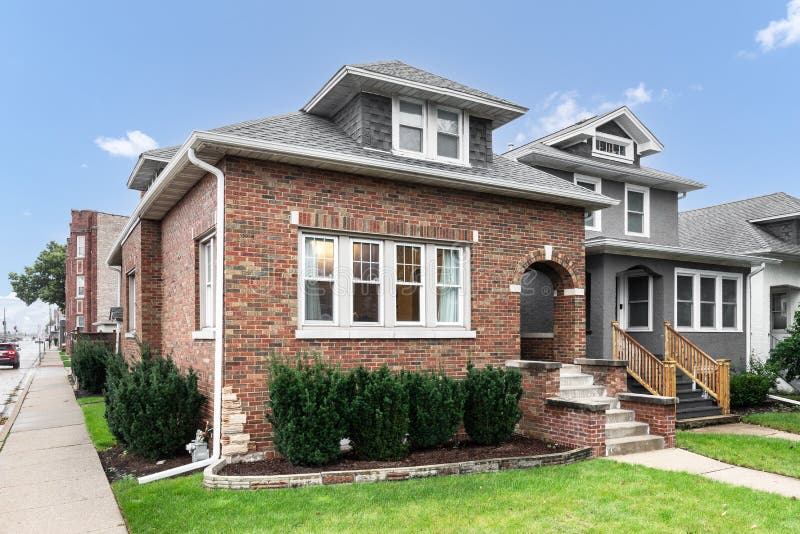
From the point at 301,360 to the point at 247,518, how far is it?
9.79ft

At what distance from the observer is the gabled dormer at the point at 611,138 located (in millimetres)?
16812

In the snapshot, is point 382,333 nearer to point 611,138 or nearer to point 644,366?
point 644,366

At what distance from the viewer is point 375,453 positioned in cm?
819

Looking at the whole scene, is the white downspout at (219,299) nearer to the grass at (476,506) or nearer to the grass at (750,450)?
the grass at (476,506)

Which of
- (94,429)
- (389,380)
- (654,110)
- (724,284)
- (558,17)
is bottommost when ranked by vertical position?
(94,429)

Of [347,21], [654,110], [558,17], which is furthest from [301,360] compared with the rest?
[654,110]

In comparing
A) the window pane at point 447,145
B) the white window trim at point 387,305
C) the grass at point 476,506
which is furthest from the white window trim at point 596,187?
the grass at point 476,506

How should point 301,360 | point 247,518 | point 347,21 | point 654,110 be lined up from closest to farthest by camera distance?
point 247,518 < point 301,360 < point 347,21 < point 654,110

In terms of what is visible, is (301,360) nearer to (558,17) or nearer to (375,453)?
(375,453)

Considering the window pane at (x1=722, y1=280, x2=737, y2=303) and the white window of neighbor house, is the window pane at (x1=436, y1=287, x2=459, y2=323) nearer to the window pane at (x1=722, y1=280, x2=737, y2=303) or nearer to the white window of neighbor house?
the white window of neighbor house

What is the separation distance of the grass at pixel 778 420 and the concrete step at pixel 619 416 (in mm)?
3873

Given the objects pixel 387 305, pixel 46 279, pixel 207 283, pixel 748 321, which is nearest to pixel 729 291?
pixel 748 321

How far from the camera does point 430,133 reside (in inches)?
428

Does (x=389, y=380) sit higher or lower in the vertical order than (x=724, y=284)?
lower
